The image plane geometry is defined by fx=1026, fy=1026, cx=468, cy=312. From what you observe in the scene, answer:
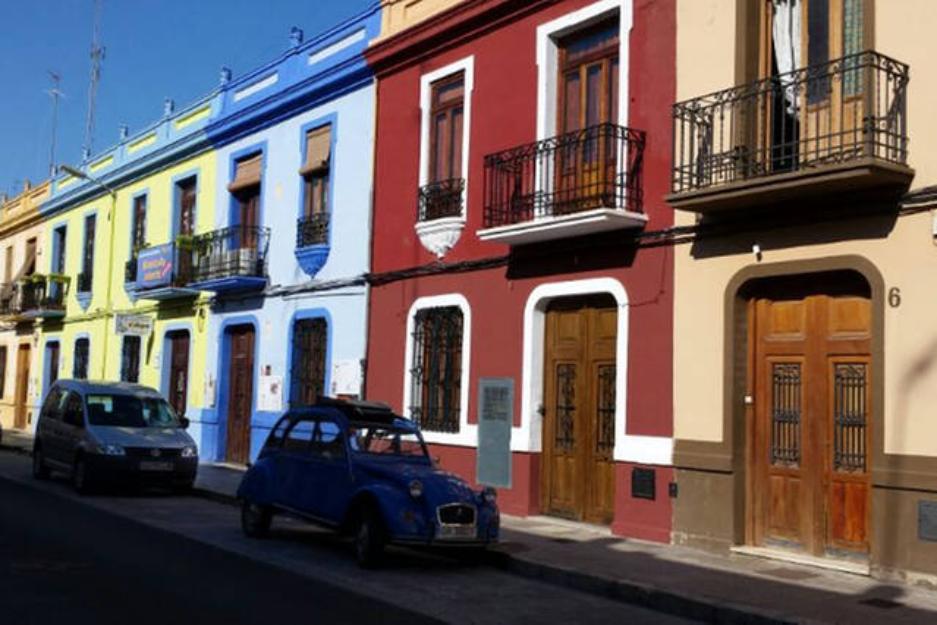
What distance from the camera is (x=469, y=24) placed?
15.7 meters

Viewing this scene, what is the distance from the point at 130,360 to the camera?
27.0m

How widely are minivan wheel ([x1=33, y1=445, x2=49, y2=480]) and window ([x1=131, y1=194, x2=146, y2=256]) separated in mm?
8700

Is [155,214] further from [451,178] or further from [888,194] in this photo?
[888,194]

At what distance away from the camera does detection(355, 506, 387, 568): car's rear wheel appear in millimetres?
10164

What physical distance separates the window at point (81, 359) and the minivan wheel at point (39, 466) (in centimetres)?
1168

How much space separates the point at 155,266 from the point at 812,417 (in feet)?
56.9

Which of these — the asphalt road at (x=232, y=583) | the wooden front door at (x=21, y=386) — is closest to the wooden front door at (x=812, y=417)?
the asphalt road at (x=232, y=583)

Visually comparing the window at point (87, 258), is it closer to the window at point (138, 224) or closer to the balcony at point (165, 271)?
the window at point (138, 224)

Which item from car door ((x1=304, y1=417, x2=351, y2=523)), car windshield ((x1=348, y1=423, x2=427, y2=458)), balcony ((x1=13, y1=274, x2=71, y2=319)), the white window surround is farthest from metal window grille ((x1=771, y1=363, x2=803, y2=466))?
balcony ((x1=13, y1=274, x2=71, y2=319))

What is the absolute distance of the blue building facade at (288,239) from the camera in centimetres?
1830

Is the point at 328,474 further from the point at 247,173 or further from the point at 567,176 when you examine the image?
the point at 247,173

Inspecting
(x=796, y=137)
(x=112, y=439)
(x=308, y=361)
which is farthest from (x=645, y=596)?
(x=308, y=361)

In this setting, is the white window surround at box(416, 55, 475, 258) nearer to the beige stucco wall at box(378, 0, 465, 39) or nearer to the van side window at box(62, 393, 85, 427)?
the beige stucco wall at box(378, 0, 465, 39)

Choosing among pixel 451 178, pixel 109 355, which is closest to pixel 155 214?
pixel 109 355
